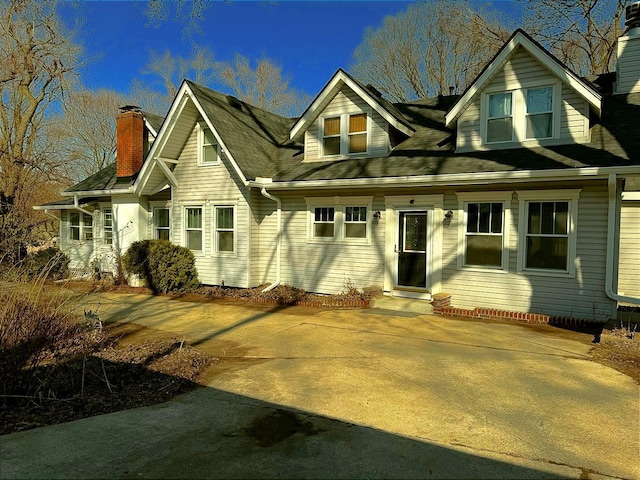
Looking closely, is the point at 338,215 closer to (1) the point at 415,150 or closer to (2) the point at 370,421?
(1) the point at 415,150

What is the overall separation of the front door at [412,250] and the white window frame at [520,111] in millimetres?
2446

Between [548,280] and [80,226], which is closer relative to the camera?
[548,280]

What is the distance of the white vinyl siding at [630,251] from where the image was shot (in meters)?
9.52

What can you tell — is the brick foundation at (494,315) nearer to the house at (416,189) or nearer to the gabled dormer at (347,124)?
the house at (416,189)

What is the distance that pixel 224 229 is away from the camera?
1322 centimetres

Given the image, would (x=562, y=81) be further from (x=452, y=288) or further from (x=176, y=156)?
(x=176, y=156)

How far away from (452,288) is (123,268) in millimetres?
10778

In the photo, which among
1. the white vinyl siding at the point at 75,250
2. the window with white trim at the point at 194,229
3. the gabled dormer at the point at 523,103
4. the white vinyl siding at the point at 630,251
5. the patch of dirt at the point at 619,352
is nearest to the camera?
the patch of dirt at the point at 619,352

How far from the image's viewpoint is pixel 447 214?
33.4ft

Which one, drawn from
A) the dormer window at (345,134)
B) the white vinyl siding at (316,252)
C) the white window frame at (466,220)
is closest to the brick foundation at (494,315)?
the white window frame at (466,220)

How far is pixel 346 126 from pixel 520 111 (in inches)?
177

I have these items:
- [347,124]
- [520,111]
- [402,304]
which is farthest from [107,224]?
→ [520,111]

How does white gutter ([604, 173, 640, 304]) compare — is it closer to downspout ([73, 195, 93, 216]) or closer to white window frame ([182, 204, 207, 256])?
white window frame ([182, 204, 207, 256])

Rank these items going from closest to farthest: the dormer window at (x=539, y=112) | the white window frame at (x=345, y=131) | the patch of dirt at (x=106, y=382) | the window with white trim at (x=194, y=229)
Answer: the patch of dirt at (x=106, y=382) < the dormer window at (x=539, y=112) < the white window frame at (x=345, y=131) < the window with white trim at (x=194, y=229)
